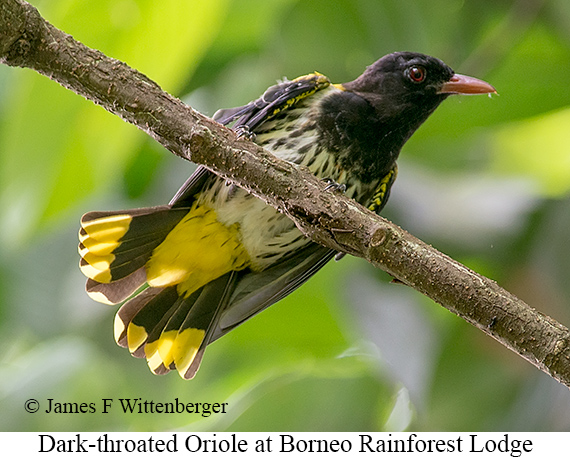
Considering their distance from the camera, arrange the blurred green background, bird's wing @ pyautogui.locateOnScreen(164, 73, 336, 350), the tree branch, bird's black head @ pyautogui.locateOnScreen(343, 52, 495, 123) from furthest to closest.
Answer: bird's black head @ pyautogui.locateOnScreen(343, 52, 495, 123), bird's wing @ pyautogui.locateOnScreen(164, 73, 336, 350), the blurred green background, the tree branch

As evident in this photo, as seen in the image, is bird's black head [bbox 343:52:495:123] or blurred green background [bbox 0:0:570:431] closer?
blurred green background [bbox 0:0:570:431]

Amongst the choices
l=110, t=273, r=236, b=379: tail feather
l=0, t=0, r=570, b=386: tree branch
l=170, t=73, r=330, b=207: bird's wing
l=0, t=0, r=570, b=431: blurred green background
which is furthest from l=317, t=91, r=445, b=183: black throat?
l=0, t=0, r=570, b=386: tree branch

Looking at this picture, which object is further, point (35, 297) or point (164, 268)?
point (35, 297)

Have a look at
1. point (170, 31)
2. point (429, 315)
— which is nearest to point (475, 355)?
point (429, 315)

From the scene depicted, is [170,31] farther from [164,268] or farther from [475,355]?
[475,355]

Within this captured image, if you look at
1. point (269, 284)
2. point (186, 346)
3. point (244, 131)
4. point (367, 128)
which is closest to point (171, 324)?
point (186, 346)

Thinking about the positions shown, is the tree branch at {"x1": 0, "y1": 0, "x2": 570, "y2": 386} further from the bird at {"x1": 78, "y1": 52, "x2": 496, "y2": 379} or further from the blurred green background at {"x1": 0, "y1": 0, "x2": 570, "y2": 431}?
the bird at {"x1": 78, "y1": 52, "x2": 496, "y2": 379}

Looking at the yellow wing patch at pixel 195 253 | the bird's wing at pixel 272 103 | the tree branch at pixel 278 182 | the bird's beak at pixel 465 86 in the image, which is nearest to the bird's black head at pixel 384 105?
the bird's beak at pixel 465 86
